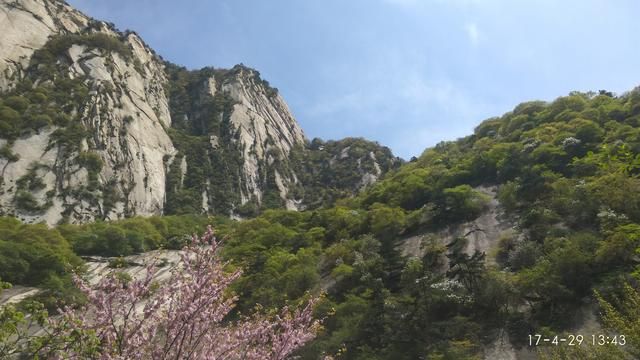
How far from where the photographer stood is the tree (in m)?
9.28

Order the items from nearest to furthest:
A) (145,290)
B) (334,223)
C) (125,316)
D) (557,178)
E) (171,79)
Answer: (125,316)
(145,290)
(557,178)
(334,223)
(171,79)

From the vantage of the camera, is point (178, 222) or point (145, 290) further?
point (178, 222)

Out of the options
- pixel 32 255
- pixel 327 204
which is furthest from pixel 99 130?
pixel 32 255

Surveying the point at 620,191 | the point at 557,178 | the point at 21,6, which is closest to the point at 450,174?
the point at 557,178

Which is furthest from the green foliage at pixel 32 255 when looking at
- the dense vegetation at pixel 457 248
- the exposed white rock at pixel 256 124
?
the exposed white rock at pixel 256 124

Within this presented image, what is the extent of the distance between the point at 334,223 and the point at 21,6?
94.0m

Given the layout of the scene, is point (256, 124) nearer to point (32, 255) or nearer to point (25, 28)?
point (25, 28)

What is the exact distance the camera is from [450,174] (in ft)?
214

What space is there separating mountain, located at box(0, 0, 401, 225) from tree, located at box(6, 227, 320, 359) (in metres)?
74.0

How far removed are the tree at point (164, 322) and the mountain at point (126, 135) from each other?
243ft

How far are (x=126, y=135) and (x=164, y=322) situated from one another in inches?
3842

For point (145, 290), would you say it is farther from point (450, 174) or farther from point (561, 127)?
point (561, 127)

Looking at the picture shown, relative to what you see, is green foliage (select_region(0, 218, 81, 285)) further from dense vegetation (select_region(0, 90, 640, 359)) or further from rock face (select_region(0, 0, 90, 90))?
rock face (select_region(0, 0, 90, 90))

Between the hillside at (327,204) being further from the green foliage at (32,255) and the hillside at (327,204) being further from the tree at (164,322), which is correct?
the tree at (164,322)
